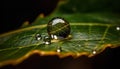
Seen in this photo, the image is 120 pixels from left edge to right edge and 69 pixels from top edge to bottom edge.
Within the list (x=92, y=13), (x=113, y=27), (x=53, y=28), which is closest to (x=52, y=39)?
(x=53, y=28)

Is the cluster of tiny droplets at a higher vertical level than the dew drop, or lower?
higher

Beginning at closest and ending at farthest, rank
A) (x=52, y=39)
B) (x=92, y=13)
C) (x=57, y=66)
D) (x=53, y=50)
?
1. (x=53, y=50)
2. (x=52, y=39)
3. (x=57, y=66)
4. (x=92, y=13)

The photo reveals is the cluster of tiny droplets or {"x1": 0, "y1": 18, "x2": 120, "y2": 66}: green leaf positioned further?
the cluster of tiny droplets

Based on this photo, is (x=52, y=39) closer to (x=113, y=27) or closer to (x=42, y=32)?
(x=42, y=32)

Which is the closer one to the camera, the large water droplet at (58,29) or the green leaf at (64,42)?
the green leaf at (64,42)

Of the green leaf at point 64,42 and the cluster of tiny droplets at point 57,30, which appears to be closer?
the green leaf at point 64,42

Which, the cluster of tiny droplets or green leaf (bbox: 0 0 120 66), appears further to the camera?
the cluster of tiny droplets

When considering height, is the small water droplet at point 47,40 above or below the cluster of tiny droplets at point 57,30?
below

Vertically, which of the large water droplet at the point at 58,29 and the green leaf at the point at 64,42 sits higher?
the large water droplet at the point at 58,29
